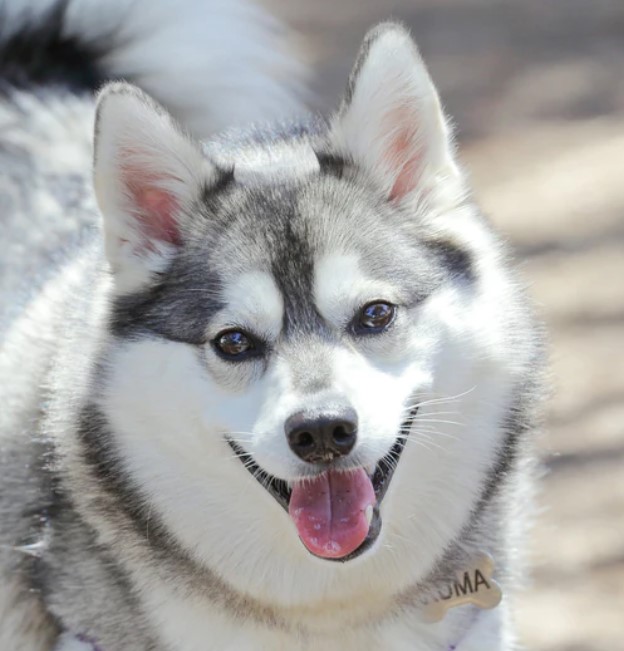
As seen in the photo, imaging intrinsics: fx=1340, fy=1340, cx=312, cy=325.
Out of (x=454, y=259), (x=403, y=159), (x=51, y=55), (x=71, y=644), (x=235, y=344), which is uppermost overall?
(x=51, y=55)

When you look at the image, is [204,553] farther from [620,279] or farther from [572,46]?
[572,46]

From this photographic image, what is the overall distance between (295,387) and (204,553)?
49 centimetres

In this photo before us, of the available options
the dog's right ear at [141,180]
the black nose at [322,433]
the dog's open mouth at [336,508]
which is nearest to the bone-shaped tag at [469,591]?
the dog's open mouth at [336,508]

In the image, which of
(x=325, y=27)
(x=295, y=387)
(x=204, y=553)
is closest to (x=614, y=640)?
(x=204, y=553)

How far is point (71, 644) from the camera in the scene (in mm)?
2809

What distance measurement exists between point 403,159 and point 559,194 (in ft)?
9.53

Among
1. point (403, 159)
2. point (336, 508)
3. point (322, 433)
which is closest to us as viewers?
point (322, 433)

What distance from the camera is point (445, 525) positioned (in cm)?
271

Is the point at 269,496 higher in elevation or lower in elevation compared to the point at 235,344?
lower

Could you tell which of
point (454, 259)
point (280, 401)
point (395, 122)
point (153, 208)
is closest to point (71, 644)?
point (280, 401)

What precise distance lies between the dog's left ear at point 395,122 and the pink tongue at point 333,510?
24.2 inches

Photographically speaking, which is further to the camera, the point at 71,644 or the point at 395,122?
the point at 71,644

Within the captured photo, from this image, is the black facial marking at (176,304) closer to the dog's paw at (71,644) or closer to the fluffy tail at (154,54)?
the dog's paw at (71,644)

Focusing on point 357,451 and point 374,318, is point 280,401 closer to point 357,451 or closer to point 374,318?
point 357,451
